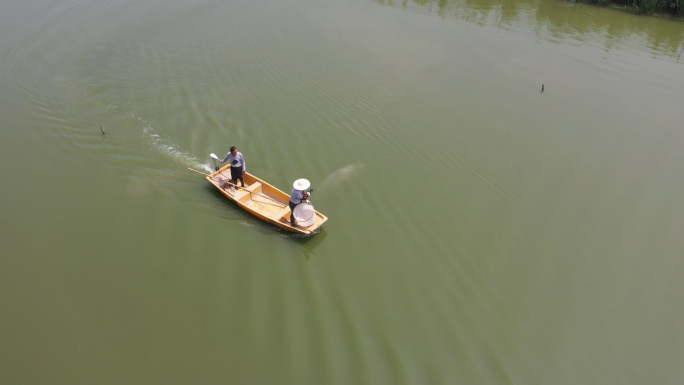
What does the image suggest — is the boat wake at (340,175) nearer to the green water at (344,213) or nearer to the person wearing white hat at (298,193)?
the green water at (344,213)

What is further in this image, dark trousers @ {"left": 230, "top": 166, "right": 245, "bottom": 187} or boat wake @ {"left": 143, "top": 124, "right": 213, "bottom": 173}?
boat wake @ {"left": 143, "top": 124, "right": 213, "bottom": 173}

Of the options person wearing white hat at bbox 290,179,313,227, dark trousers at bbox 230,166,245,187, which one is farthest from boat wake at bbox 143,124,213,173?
person wearing white hat at bbox 290,179,313,227

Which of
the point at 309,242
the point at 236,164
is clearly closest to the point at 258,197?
the point at 236,164

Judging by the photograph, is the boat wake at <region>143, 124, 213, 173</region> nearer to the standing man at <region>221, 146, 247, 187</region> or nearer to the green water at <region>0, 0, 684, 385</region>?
the green water at <region>0, 0, 684, 385</region>

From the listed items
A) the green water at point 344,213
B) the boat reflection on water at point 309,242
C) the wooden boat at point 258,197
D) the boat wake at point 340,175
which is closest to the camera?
the green water at point 344,213

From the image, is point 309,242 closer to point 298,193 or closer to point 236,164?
point 298,193

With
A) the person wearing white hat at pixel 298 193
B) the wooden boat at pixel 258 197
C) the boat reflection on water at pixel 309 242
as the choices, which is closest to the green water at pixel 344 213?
the boat reflection on water at pixel 309 242

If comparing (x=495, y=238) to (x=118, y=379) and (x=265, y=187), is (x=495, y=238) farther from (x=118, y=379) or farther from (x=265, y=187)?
(x=118, y=379)
